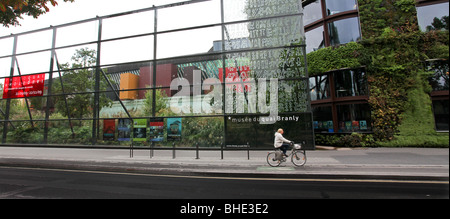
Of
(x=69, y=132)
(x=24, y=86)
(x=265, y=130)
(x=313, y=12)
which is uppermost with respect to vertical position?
(x=313, y=12)

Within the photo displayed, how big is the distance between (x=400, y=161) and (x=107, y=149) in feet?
57.1

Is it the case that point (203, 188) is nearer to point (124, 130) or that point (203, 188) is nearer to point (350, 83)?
point (124, 130)

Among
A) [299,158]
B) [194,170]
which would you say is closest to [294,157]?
[299,158]

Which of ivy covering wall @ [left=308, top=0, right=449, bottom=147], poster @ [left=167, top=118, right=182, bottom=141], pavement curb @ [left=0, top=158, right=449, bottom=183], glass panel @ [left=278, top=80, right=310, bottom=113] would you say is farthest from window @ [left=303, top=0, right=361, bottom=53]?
poster @ [left=167, top=118, right=182, bottom=141]

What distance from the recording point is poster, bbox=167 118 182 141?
15195 mm

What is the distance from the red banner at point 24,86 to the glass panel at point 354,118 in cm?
2446

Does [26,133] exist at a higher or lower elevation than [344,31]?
lower

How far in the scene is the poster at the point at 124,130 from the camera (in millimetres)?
16016

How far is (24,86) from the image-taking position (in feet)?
63.7

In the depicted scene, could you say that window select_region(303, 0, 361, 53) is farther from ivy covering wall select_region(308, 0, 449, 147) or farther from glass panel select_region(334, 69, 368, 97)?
glass panel select_region(334, 69, 368, 97)

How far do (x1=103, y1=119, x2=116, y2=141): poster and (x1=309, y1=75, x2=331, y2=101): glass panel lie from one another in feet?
50.7

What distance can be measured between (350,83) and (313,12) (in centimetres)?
646

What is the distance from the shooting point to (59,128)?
17.6 meters

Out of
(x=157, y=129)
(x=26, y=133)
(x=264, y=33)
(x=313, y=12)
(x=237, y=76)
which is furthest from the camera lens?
(x=26, y=133)
